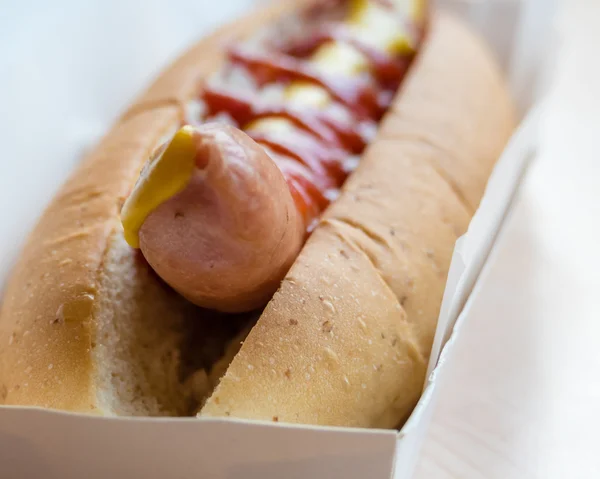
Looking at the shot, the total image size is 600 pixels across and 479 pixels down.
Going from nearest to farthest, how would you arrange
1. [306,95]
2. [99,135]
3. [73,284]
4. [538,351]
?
[73,284] → [538,351] → [306,95] → [99,135]

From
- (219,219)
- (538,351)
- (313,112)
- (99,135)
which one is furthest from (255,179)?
(99,135)

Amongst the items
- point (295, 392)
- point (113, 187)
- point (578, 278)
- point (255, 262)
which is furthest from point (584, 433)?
point (113, 187)

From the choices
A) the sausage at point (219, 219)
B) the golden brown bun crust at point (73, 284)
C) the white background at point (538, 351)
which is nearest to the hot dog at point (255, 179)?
the sausage at point (219, 219)

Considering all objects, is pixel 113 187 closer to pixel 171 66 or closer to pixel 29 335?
pixel 29 335

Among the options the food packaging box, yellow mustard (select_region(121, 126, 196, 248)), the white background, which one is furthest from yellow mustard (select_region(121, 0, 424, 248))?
the white background

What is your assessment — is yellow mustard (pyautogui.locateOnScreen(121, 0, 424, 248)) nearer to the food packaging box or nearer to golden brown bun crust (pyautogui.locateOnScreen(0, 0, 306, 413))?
golden brown bun crust (pyautogui.locateOnScreen(0, 0, 306, 413))

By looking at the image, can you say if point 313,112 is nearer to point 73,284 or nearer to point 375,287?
point 375,287
